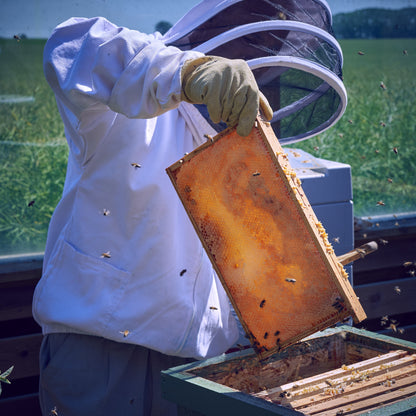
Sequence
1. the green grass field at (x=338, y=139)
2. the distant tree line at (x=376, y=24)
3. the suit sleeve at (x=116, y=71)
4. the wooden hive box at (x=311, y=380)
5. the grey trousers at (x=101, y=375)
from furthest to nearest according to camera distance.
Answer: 1. the distant tree line at (x=376, y=24)
2. the green grass field at (x=338, y=139)
3. the grey trousers at (x=101, y=375)
4. the suit sleeve at (x=116, y=71)
5. the wooden hive box at (x=311, y=380)

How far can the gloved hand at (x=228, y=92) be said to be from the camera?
5.61 feet

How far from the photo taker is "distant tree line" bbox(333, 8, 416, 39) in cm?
420

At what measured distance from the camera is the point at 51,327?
222 centimetres

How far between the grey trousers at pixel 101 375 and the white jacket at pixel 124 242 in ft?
0.29

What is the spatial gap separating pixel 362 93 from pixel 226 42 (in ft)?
7.90

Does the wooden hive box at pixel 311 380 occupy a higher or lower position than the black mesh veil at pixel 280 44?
lower

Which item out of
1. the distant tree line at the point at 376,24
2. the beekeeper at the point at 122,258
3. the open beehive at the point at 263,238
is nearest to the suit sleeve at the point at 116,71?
the beekeeper at the point at 122,258

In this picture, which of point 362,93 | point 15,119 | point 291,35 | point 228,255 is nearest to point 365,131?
point 362,93

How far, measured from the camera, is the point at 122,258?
2117mm

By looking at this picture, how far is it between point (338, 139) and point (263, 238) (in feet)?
8.46

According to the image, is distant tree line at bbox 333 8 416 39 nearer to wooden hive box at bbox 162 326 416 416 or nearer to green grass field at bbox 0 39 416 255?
green grass field at bbox 0 39 416 255

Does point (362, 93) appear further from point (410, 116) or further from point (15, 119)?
point (15, 119)

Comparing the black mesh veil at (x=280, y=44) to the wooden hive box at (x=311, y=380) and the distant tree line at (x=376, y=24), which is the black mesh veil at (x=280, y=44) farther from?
the distant tree line at (x=376, y=24)

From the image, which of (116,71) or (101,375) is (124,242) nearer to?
(101,375)
